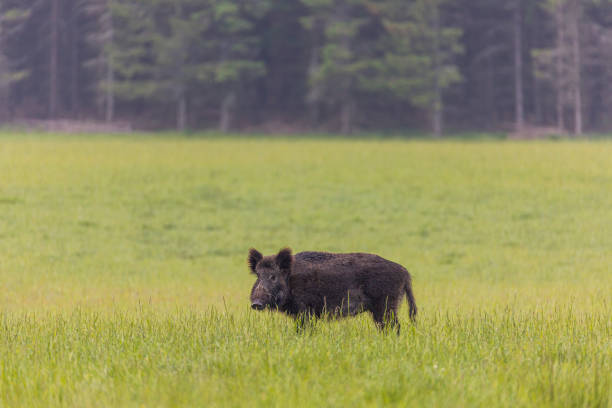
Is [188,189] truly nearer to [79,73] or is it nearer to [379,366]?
[379,366]

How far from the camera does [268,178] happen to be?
25.2 m

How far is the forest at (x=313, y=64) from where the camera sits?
5916 cm

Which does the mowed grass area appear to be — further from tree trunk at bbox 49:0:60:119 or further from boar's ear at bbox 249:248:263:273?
tree trunk at bbox 49:0:60:119

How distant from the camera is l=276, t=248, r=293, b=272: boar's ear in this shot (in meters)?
6.45

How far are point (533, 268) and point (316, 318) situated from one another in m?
8.07

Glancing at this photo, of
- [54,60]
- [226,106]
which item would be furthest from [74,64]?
[226,106]

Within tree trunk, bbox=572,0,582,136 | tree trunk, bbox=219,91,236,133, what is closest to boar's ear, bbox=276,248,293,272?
tree trunk, bbox=219,91,236,133

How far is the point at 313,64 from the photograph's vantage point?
2462 inches

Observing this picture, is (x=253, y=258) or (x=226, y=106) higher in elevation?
(x=226, y=106)

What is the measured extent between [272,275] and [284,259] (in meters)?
0.21

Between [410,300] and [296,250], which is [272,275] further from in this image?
[296,250]

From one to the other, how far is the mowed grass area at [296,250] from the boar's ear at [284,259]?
2.13 ft

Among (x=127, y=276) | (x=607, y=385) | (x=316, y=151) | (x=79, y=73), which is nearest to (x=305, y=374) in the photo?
(x=607, y=385)

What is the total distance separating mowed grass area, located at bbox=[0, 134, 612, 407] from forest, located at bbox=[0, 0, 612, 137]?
83.6ft
